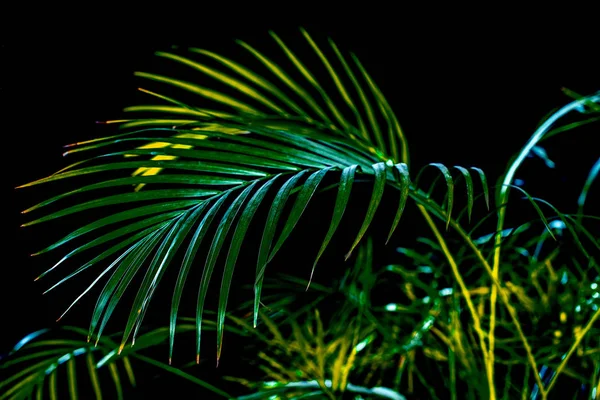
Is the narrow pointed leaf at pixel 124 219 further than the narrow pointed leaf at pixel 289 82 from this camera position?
No

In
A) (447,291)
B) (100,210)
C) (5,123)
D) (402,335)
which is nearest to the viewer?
(447,291)

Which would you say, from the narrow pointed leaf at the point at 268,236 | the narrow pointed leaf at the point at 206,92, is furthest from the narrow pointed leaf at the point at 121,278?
the narrow pointed leaf at the point at 206,92

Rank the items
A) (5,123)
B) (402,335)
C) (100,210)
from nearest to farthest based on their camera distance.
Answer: (402,335)
(5,123)
(100,210)

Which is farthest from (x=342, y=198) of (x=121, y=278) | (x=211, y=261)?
(x=121, y=278)

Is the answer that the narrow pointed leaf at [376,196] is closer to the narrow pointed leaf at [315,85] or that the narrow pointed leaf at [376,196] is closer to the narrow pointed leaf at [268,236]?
the narrow pointed leaf at [268,236]

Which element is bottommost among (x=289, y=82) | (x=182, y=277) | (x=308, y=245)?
(x=308, y=245)

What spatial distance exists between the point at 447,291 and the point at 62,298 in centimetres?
96

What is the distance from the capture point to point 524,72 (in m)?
1.59

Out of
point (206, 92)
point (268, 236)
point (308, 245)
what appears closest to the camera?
point (268, 236)

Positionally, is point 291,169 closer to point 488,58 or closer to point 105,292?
point 105,292

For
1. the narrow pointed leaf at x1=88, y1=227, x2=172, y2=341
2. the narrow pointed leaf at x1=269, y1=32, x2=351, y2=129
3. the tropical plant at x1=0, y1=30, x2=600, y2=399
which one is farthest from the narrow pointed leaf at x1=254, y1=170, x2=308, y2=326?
the narrow pointed leaf at x1=269, y1=32, x2=351, y2=129

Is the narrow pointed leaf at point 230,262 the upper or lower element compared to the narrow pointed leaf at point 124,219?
lower

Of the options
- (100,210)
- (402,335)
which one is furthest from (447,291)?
(100,210)

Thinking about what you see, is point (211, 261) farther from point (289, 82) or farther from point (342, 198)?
point (289, 82)
